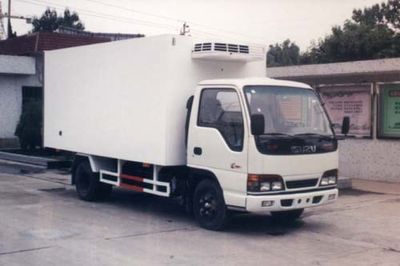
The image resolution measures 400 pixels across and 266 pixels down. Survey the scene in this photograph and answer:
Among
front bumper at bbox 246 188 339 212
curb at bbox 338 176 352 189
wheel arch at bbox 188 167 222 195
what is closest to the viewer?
front bumper at bbox 246 188 339 212

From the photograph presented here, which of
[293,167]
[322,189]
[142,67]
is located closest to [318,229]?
[322,189]

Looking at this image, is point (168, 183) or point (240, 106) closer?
point (240, 106)

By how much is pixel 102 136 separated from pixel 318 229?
4.33 meters

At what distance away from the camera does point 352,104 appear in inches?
630

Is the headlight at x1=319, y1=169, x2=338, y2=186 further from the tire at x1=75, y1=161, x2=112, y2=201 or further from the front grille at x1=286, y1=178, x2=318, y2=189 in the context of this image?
the tire at x1=75, y1=161, x2=112, y2=201

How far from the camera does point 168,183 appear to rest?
402 inches

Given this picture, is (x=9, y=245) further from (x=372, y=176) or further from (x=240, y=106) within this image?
(x=372, y=176)

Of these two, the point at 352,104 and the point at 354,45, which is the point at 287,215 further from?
the point at 354,45

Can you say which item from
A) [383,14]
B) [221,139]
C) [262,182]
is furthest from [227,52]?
Result: [383,14]

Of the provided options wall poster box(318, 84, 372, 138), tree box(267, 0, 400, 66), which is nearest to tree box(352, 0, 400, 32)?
tree box(267, 0, 400, 66)

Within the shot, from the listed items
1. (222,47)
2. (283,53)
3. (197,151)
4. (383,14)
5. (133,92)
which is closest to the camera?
(197,151)

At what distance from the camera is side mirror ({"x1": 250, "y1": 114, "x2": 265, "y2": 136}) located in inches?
339

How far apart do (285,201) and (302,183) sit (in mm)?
460

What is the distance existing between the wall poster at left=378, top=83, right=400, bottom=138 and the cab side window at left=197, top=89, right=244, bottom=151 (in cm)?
717
